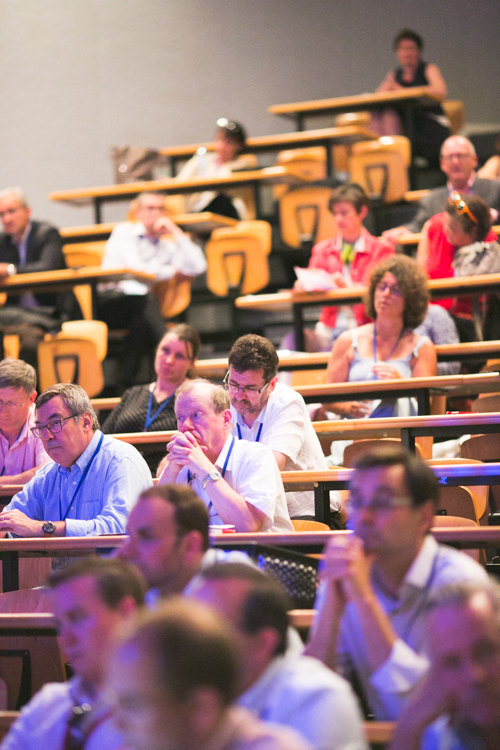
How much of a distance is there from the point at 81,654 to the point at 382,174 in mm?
4738

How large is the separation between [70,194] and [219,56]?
207 cm

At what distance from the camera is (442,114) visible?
255 inches

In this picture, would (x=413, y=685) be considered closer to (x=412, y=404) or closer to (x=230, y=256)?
(x=412, y=404)

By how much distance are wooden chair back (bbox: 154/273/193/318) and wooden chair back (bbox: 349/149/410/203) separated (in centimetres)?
126

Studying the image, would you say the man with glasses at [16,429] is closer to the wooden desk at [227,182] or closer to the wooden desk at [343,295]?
the wooden desk at [343,295]

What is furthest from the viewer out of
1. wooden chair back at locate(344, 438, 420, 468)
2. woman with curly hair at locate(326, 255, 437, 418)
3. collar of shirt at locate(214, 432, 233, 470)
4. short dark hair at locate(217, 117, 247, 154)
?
short dark hair at locate(217, 117, 247, 154)

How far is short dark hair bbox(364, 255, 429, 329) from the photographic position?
147 inches

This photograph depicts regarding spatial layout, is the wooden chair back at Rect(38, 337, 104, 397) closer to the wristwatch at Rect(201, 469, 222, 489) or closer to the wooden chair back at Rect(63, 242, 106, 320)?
the wooden chair back at Rect(63, 242, 106, 320)

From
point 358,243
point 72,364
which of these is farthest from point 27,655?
point 358,243

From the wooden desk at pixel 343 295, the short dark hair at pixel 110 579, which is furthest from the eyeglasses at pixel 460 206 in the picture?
the short dark hair at pixel 110 579

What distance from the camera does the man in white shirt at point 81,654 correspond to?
142 cm

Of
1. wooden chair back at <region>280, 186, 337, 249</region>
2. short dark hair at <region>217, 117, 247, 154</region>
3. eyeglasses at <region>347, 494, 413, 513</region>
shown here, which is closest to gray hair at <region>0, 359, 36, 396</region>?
eyeglasses at <region>347, 494, 413, 513</region>

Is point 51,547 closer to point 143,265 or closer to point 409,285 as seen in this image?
point 409,285

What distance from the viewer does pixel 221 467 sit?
98.8 inches
